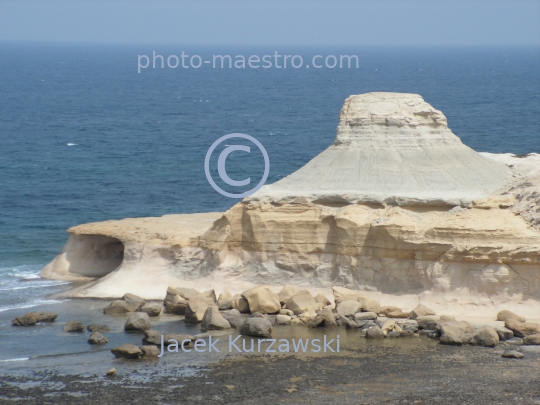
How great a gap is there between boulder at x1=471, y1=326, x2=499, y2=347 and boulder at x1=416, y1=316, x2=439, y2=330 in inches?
61.5

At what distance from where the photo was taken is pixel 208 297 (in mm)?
38438

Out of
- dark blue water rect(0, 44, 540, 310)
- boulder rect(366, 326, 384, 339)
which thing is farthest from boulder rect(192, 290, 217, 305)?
dark blue water rect(0, 44, 540, 310)

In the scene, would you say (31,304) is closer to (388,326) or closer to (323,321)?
(323,321)

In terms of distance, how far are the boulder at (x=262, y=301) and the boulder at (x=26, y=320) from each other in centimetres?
A: 766

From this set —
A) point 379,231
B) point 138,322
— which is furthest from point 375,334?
point 138,322

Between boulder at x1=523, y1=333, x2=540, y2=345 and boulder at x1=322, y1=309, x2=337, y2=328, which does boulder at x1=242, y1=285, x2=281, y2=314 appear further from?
boulder at x1=523, y1=333, x2=540, y2=345

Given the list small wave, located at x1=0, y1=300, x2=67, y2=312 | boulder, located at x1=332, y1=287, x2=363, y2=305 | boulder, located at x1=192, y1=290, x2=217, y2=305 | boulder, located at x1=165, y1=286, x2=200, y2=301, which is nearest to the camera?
boulder, located at x1=332, y1=287, x2=363, y2=305

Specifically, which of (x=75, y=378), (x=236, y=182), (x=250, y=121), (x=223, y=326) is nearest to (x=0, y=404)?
(x=75, y=378)

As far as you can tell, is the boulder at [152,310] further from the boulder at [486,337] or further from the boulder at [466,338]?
the boulder at [486,337]

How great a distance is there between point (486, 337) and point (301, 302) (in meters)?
6.97

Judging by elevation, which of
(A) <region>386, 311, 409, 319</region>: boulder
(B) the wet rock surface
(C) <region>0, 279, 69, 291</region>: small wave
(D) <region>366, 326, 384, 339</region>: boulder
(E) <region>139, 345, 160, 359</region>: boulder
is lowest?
(B) the wet rock surface

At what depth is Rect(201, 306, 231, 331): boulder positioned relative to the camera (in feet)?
117

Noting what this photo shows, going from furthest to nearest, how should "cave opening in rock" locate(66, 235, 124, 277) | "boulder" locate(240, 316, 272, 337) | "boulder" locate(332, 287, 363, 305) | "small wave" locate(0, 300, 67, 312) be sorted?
"cave opening in rock" locate(66, 235, 124, 277)
"small wave" locate(0, 300, 67, 312)
"boulder" locate(332, 287, 363, 305)
"boulder" locate(240, 316, 272, 337)

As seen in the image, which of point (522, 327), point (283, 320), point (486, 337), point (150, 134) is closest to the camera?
point (486, 337)
